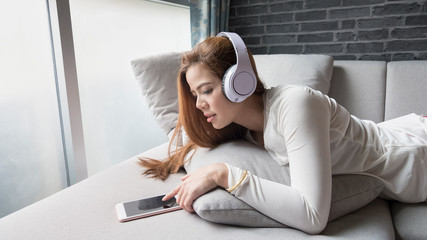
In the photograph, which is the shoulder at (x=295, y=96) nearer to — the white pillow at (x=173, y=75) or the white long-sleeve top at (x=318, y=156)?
the white long-sleeve top at (x=318, y=156)

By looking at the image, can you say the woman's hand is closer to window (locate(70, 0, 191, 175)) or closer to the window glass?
the window glass

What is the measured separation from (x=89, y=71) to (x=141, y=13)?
55 centimetres

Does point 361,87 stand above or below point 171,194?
above

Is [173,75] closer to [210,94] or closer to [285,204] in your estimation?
[210,94]

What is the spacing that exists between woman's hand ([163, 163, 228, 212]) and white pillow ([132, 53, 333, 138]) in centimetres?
72

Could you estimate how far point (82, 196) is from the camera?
1.21 meters

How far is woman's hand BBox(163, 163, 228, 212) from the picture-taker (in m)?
1.04

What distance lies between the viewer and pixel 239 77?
1.05 metres

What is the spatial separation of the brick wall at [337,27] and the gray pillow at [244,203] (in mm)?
1376

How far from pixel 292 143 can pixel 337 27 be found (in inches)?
66.0

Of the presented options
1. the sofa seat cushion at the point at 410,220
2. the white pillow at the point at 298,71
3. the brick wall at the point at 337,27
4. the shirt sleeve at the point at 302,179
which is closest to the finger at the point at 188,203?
the shirt sleeve at the point at 302,179

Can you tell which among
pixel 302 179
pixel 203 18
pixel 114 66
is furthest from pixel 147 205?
pixel 203 18

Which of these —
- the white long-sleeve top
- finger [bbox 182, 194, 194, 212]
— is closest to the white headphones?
the white long-sleeve top

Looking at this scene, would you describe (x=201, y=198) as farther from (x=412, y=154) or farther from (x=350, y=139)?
(x=412, y=154)
